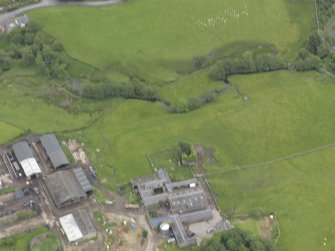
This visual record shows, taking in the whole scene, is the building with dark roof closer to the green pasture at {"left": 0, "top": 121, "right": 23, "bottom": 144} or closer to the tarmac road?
the green pasture at {"left": 0, "top": 121, "right": 23, "bottom": 144}

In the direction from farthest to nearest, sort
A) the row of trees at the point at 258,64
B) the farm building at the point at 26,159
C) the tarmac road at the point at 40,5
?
the tarmac road at the point at 40,5, the row of trees at the point at 258,64, the farm building at the point at 26,159

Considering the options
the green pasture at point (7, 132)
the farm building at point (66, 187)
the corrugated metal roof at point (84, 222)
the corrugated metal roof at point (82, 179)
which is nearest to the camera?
the corrugated metal roof at point (84, 222)

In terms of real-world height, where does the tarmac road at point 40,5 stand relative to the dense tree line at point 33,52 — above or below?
above

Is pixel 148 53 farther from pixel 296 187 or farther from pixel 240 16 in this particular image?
pixel 296 187

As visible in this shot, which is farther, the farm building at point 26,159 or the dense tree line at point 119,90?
the dense tree line at point 119,90

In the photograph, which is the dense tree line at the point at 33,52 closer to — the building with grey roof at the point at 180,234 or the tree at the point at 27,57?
the tree at the point at 27,57

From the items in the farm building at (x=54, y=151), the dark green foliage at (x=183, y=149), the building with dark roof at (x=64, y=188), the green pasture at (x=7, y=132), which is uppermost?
the green pasture at (x=7, y=132)

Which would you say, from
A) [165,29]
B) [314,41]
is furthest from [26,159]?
[314,41]

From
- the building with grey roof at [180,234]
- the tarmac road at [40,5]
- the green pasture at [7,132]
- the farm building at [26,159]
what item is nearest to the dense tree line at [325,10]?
the tarmac road at [40,5]
